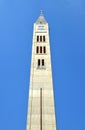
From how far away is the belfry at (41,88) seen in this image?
56.8 meters

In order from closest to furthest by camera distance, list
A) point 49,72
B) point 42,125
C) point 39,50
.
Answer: point 42,125 → point 49,72 → point 39,50

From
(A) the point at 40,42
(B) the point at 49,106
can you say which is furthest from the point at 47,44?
(B) the point at 49,106

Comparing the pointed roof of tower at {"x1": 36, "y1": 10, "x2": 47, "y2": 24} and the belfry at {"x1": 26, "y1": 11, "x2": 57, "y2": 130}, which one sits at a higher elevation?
the pointed roof of tower at {"x1": 36, "y1": 10, "x2": 47, "y2": 24}

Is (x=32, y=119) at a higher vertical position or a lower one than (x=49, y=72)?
lower

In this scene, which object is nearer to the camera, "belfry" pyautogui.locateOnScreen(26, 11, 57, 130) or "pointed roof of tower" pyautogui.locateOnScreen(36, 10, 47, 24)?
"belfry" pyautogui.locateOnScreen(26, 11, 57, 130)

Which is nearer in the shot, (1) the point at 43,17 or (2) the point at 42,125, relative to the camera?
(2) the point at 42,125

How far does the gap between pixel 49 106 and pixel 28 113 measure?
157 inches

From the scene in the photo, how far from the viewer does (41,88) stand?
62031 mm

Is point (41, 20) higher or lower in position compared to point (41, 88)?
higher

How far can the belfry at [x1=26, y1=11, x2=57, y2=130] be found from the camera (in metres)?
56.8

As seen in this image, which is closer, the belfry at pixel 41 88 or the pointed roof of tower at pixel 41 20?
the belfry at pixel 41 88

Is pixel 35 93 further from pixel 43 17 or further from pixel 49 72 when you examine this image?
pixel 43 17

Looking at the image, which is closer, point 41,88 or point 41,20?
point 41,88

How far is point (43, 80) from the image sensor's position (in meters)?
63.5
